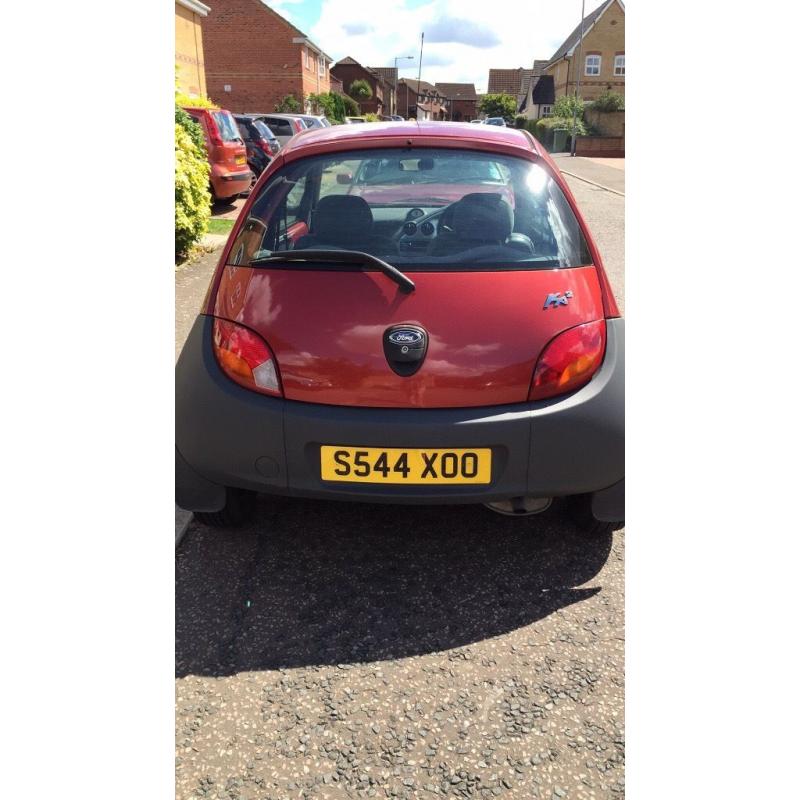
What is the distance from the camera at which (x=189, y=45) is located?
28172mm

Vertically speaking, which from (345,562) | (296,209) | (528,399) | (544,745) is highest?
(296,209)

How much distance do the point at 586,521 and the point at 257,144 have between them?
628 inches

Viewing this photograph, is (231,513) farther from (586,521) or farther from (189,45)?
(189,45)

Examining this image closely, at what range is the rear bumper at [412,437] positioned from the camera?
2367 mm

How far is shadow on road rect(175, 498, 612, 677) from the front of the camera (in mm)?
2365

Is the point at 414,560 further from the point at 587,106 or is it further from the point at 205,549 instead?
the point at 587,106

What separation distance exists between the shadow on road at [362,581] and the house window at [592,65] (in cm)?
6207

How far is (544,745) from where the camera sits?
197 cm

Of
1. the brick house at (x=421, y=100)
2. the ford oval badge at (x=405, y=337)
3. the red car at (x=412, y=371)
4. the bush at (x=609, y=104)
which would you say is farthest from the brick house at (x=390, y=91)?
the ford oval badge at (x=405, y=337)

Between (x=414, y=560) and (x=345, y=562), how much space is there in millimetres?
278

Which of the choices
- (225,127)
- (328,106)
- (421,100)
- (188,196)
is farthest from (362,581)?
(421,100)

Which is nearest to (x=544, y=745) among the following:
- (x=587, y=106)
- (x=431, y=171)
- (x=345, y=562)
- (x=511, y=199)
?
(x=345, y=562)

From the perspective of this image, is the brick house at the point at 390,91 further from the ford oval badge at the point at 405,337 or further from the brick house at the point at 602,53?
the ford oval badge at the point at 405,337
